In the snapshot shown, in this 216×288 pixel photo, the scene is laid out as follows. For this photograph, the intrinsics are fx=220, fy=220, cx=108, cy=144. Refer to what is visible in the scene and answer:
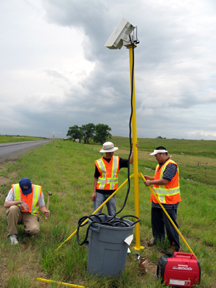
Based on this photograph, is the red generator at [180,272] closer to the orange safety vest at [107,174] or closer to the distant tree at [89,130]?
the orange safety vest at [107,174]

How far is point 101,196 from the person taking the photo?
4445 millimetres

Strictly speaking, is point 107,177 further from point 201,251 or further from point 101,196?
point 201,251

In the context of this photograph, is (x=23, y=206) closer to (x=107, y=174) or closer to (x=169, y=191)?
(x=107, y=174)

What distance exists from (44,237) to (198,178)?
16.8 m

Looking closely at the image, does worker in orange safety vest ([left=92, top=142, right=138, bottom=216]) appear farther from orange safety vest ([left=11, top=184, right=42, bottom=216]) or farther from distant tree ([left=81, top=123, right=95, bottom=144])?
distant tree ([left=81, top=123, right=95, bottom=144])

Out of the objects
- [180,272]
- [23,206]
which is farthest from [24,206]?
[180,272]

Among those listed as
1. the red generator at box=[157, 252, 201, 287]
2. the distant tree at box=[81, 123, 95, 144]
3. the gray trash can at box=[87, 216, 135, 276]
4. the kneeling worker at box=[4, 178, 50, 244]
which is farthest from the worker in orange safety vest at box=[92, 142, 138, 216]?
the distant tree at box=[81, 123, 95, 144]

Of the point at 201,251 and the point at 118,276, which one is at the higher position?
the point at 118,276

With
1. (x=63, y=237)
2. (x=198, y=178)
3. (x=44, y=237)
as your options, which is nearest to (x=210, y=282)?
(x=63, y=237)

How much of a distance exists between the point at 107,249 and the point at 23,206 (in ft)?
6.65

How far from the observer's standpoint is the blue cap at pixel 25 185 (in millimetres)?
4135

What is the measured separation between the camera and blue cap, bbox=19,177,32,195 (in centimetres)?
414

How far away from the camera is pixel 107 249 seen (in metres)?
2.87

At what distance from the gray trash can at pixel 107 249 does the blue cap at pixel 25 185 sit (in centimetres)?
181
